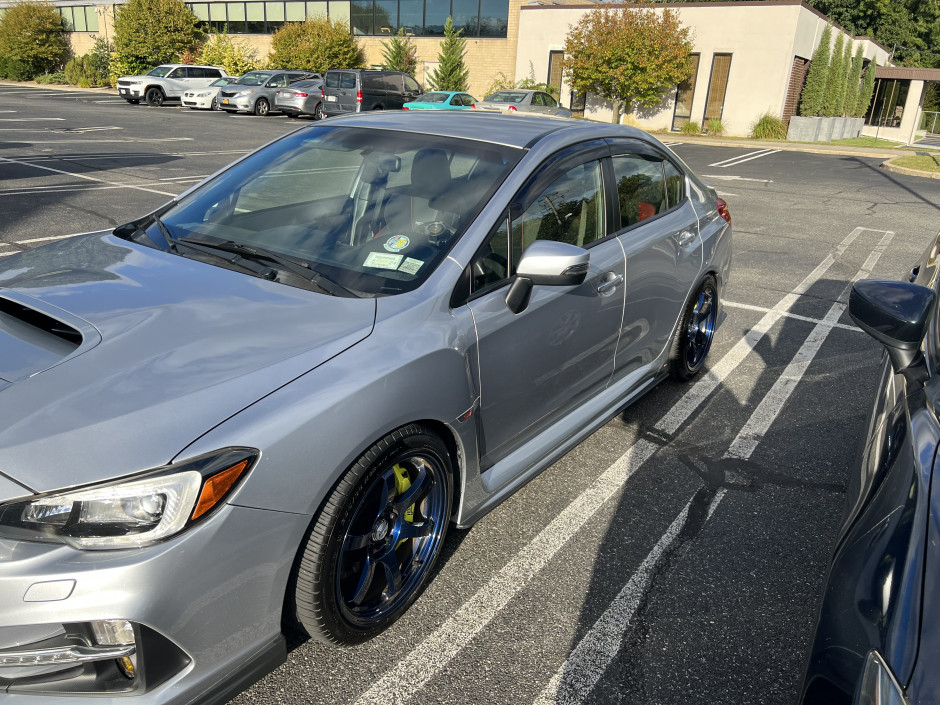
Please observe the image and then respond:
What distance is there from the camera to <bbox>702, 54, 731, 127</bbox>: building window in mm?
29125

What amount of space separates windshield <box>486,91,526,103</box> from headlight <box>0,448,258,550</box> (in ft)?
80.3

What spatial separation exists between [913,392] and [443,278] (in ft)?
4.98

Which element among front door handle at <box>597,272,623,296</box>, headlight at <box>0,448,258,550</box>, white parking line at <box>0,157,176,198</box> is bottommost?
white parking line at <box>0,157,176,198</box>

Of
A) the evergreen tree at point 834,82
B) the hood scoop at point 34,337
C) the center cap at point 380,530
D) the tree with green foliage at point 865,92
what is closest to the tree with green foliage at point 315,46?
the evergreen tree at point 834,82

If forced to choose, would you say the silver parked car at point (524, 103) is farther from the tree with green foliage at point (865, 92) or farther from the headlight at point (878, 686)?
the headlight at point (878, 686)

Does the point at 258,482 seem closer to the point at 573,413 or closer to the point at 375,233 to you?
the point at 375,233

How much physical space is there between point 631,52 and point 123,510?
2976 centimetres

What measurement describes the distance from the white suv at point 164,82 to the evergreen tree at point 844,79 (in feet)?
88.7

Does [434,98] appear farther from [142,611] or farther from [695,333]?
[142,611]

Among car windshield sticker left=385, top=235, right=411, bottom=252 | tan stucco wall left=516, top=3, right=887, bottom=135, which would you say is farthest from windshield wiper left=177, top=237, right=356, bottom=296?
tan stucco wall left=516, top=3, right=887, bottom=135

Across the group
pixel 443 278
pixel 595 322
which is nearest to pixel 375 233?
pixel 443 278

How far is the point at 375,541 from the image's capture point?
246 cm

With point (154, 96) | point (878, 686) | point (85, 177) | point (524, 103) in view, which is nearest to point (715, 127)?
point (524, 103)

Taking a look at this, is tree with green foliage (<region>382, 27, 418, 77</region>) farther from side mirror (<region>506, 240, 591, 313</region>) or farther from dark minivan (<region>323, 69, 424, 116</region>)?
side mirror (<region>506, 240, 591, 313</region>)
